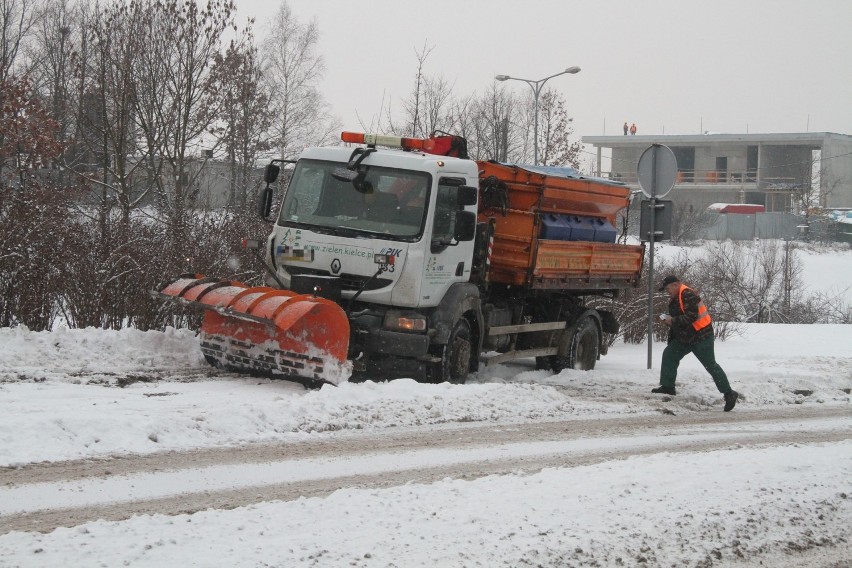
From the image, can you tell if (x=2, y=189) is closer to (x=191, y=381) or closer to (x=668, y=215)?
(x=191, y=381)

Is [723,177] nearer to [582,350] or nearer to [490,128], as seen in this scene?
[490,128]

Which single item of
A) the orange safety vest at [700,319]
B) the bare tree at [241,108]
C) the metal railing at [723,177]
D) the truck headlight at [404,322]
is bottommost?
the truck headlight at [404,322]

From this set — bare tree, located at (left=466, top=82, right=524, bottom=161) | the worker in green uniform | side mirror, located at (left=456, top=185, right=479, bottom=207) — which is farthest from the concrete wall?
side mirror, located at (left=456, top=185, right=479, bottom=207)

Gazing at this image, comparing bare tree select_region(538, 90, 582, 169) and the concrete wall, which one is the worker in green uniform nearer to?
bare tree select_region(538, 90, 582, 169)

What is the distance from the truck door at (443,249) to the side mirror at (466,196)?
0.13ft

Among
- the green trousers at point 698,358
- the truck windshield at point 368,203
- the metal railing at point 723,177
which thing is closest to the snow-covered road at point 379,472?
the green trousers at point 698,358

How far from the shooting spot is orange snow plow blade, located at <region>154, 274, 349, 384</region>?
9383 millimetres

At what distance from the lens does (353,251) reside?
411 inches

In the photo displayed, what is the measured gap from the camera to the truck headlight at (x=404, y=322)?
10.3 m

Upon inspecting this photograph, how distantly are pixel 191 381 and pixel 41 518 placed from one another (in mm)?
4510

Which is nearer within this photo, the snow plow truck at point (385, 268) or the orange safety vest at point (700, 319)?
the snow plow truck at point (385, 268)

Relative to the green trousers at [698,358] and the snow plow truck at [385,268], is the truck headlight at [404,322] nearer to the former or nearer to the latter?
the snow plow truck at [385,268]

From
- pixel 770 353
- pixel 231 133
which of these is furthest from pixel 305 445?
pixel 231 133

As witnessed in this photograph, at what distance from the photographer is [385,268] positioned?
1035 centimetres
